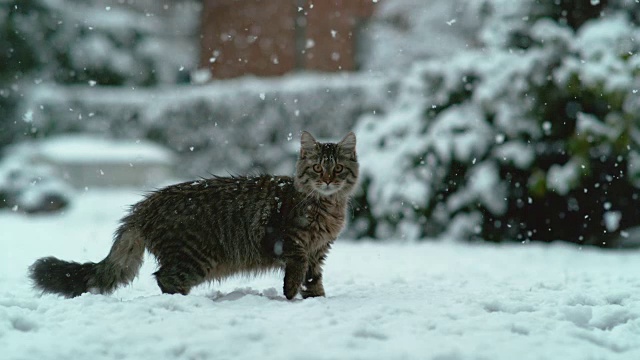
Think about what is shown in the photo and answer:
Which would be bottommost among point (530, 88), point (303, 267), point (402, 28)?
point (303, 267)

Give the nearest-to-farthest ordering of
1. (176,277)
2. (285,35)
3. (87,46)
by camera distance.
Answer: (176,277), (285,35), (87,46)

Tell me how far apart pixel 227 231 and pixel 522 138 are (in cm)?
→ 461

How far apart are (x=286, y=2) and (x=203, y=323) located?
1383cm

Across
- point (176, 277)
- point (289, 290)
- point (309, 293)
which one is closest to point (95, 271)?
point (176, 277)

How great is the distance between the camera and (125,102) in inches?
640

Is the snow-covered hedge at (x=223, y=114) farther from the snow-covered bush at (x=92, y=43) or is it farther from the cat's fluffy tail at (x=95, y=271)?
the cat's fluffy tail at (x=95, y=271)

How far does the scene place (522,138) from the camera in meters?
7.64

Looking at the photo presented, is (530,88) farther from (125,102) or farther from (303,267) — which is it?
(125,102)

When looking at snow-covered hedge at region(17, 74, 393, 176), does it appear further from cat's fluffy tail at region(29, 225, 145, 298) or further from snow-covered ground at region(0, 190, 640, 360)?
cat's fluffy tail at region(29, 225, 145, 298)

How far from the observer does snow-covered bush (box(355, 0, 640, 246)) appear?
716cm

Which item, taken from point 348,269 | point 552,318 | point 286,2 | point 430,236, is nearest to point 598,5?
point 430,236

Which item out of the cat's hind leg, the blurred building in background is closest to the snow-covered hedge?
the blurred building in background

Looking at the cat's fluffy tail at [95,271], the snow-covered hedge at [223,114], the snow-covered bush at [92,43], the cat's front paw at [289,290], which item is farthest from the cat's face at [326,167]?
the snow-covered bush at [92,43]

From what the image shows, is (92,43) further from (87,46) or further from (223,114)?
(223,114)
